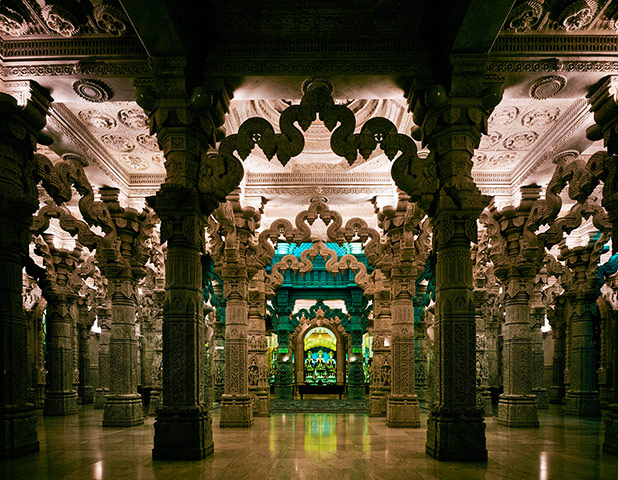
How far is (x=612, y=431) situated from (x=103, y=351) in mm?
14446

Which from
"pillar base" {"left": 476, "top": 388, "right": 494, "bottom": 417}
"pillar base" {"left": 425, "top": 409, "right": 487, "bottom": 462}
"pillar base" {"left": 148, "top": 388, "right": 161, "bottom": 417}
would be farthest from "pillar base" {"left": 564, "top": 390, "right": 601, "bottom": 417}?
"pillar base" {"left": 148, "top": 388, "right": 161, "bottom": 417}

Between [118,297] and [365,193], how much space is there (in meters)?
5.70

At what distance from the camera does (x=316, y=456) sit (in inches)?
277

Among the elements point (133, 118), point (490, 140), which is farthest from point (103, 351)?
point (490, 140)

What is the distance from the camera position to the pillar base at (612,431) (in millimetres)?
6999

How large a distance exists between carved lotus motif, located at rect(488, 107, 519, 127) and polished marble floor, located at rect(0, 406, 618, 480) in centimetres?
507

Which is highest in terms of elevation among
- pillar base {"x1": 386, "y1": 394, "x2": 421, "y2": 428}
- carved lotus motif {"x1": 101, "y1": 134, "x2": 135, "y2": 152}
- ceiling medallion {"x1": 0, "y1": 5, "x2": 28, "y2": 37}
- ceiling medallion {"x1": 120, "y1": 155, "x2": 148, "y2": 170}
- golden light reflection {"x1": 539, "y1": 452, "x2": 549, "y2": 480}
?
ceiling medallion {"x1": 0, "y1": 5, "x2": 28, "y2": 37}

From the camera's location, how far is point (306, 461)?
6.65 m

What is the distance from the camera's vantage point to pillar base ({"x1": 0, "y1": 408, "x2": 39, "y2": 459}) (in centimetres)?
667

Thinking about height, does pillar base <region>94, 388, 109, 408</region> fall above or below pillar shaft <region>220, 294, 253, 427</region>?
below

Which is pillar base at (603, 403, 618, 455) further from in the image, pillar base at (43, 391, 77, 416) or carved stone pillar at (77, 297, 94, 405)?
carved stone pillar at (77, 297, 94, 405)

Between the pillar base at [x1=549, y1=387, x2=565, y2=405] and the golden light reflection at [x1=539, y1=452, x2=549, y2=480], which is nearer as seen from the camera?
the golden light reflection at [x1=539, y1=452, x2=549, y2=480]

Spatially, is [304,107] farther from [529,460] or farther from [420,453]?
[529,460]

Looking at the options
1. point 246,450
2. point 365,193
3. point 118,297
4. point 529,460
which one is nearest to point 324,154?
point 365,193
